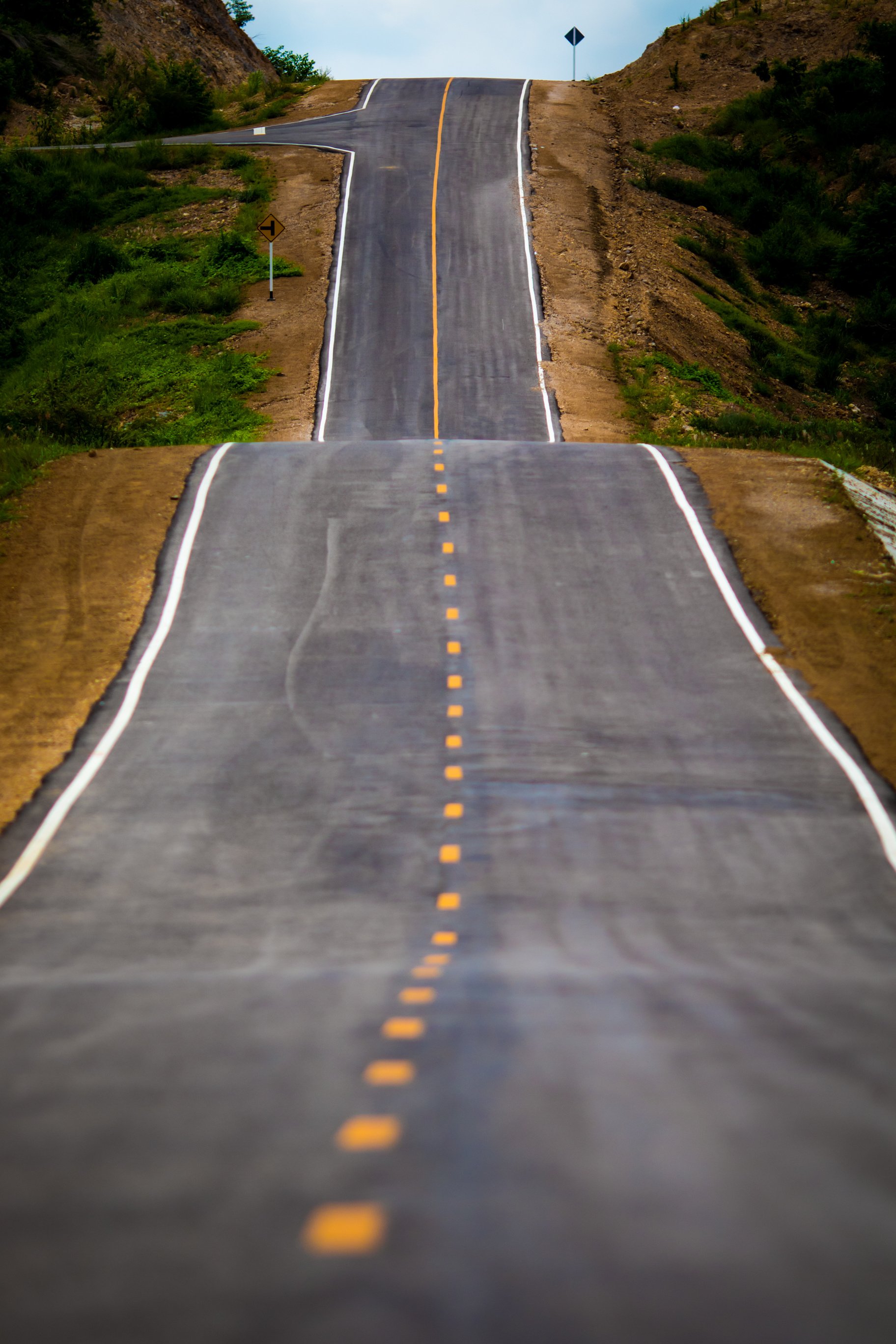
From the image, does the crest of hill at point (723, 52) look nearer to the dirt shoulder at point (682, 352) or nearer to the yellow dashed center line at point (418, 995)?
the dirt shoulder at point (682, 352)

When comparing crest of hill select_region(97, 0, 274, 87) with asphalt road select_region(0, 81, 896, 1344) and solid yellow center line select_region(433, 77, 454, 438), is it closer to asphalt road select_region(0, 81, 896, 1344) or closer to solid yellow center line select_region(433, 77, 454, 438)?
solid yellow center line select_region(433, 77, 454, 438)

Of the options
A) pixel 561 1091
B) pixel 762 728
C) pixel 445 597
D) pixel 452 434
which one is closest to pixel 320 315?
pixel 452 434

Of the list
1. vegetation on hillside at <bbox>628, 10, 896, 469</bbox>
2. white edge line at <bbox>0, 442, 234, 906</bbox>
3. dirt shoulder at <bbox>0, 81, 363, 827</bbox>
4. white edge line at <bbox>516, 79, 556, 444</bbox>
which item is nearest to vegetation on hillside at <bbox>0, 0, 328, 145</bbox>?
white edge line at <bbox>516, 79, 556, 444</bbox>

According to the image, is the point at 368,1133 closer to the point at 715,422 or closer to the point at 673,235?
the point at 715,422

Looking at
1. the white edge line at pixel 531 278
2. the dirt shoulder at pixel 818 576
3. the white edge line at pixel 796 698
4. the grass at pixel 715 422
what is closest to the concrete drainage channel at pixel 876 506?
the dirt shoulder at pixel 818 576

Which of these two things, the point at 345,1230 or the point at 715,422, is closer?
the point at 345,1230

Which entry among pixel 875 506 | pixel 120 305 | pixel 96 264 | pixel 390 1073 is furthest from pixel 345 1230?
pixel 96 264
